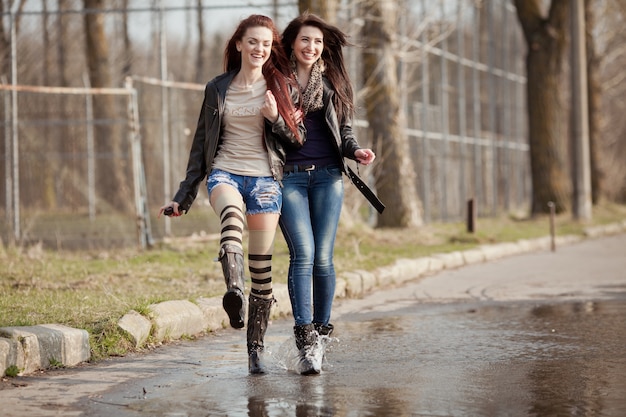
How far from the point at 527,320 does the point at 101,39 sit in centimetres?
1817

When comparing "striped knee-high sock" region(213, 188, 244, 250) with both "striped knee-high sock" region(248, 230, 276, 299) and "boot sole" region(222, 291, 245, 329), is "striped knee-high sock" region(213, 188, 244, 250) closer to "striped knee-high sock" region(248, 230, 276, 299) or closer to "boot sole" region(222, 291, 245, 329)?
"striped knee-high sock" region(248, 230, 276, 299)

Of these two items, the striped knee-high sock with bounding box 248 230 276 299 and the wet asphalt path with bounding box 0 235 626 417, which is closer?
the wet asphalt path with bounding box 0 235 626 417

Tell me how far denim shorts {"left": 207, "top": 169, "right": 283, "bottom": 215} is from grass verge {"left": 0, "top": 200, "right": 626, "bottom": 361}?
1.35 m

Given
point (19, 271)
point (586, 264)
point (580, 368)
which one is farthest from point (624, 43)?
point (580, 368)

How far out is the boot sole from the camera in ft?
18.2

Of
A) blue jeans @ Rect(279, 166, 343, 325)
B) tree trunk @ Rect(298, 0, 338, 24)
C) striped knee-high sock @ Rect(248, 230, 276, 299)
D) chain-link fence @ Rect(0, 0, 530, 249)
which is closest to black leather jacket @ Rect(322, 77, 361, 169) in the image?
blue jeans @ Rect(279, 166, 343, 325)

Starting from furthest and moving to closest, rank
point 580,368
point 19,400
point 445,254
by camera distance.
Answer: point 445,254
point 580,368
point 19,400

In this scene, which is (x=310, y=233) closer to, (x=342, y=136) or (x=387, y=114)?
(x=342, y=136)

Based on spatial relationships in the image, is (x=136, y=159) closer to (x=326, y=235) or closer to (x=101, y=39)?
(x=326, y=235)

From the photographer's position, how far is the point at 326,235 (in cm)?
615

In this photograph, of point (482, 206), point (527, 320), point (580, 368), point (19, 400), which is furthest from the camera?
point (482, 206)

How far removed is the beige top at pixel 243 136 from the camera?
19.3 ft

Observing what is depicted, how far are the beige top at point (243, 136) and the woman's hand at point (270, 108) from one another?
0.29ft

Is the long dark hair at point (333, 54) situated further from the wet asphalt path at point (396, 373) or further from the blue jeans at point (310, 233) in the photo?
the wet asphalt path at point (396, 373)
